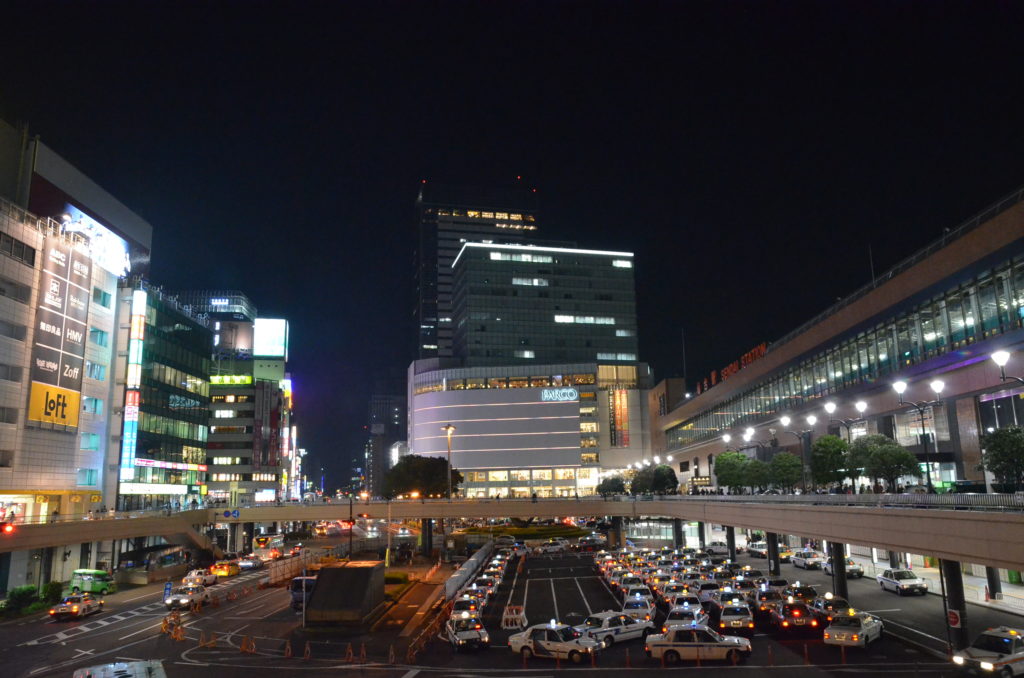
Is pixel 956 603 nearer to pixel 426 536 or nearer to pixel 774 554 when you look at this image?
pixel 774 554

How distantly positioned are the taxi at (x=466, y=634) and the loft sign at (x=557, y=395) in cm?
12502

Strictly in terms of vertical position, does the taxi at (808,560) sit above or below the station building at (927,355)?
below

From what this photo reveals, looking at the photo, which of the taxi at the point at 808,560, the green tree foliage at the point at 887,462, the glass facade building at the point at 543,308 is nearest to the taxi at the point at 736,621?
the green tree foliage at the point at 887,462

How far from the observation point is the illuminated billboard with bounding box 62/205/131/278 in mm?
71225

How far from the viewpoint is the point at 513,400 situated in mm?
159375

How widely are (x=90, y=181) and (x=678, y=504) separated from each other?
234ft

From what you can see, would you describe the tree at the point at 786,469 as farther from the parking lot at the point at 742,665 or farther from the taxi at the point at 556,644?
the taxi at the point at 556,644

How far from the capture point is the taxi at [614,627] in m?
32.9

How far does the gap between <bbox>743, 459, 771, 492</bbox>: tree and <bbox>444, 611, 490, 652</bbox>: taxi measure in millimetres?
34167

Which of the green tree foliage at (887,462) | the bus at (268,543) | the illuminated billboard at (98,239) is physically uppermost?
the illuminated billboard at (98,239)

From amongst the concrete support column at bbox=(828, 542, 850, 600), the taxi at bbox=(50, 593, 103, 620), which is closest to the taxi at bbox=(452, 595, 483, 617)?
the concrete support column at bbox=(828, 542, 850, 600)

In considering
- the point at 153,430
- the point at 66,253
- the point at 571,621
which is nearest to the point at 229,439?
the point at 153,430

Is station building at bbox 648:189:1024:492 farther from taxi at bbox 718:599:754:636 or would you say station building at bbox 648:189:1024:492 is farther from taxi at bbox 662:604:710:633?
taxi at bbox 662:604:710:633

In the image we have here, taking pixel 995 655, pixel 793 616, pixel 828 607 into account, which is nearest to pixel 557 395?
pixel 793 616
